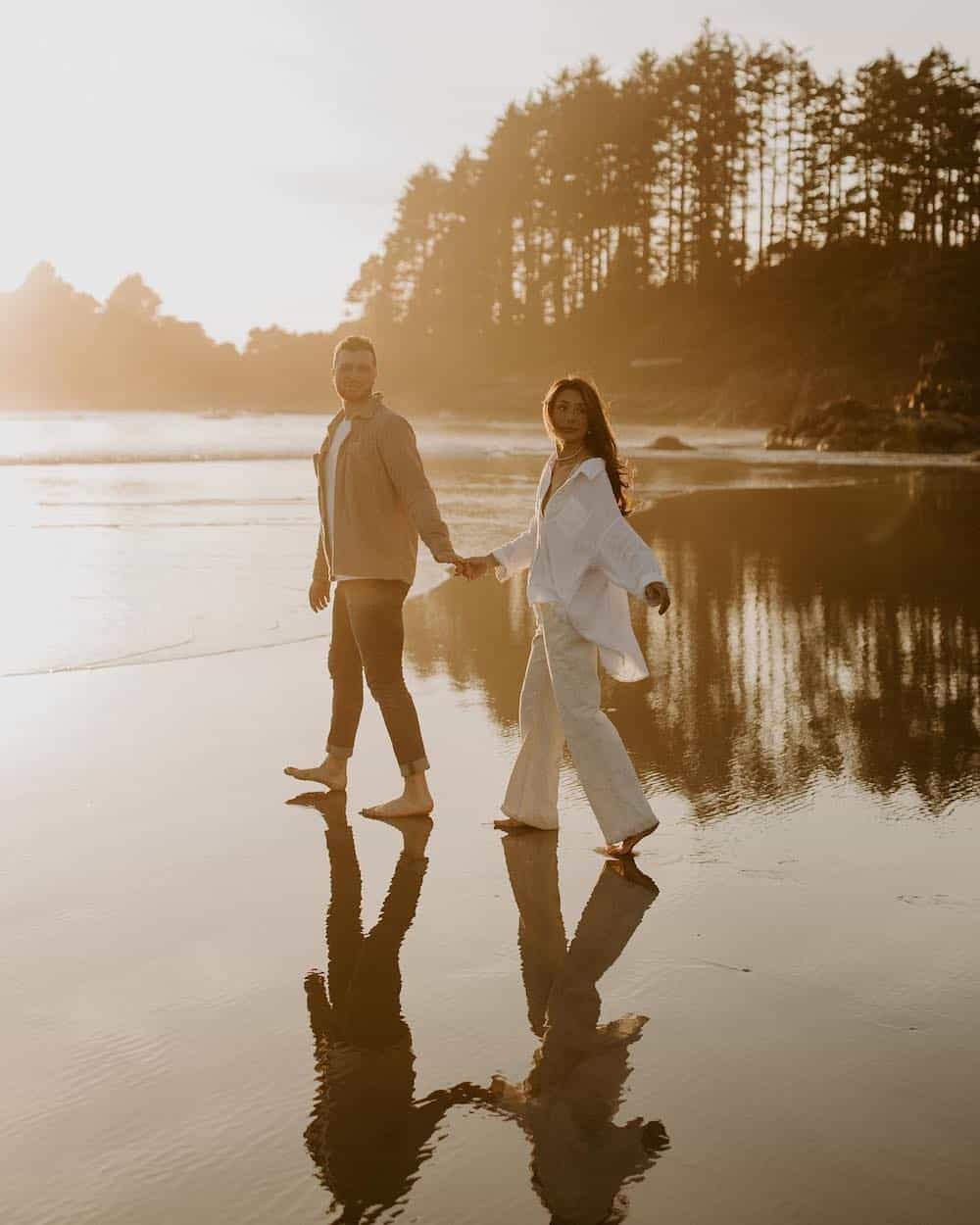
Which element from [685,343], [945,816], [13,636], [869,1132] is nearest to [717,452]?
[685,343]

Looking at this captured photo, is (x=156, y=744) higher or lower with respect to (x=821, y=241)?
lower

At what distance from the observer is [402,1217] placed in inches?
109

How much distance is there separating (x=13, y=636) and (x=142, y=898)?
17.1 ft

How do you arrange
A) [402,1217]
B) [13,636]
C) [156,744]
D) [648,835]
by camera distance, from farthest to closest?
[13,636]
[156,744]
[648,835]
[402,1217]

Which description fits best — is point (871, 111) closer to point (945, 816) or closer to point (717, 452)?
point (717, 452)

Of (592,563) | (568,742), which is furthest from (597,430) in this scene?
(568,742)

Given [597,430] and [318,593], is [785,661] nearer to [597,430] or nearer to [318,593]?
[318,593]

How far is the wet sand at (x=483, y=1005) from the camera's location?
9.57 feet

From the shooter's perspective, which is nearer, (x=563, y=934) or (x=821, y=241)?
(x=563, y=934)

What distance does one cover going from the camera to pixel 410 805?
5.63 metres

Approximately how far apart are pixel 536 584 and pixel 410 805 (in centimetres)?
100

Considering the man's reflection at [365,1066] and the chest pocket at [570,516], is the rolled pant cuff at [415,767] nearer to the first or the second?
the man's reflection at [365,1066]

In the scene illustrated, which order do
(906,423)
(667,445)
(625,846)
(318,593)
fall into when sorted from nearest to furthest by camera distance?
(625,846) < (318,593) < (906,423) < (667,445)

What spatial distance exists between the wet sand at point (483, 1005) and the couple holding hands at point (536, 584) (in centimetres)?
20
